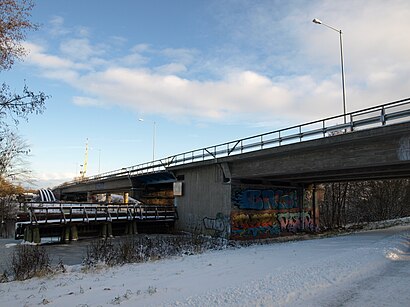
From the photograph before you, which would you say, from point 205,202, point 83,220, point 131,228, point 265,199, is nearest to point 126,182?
point 131,228

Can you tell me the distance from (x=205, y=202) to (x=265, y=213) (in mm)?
5205

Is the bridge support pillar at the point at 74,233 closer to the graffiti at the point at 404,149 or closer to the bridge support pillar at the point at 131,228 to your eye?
the bridge support pillar at the point at 131,228

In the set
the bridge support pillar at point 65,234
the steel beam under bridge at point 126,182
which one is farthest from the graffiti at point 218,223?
the bridge support pillar at point 65,234

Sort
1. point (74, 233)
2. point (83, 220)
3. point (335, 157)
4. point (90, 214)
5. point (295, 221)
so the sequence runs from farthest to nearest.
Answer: point (295, 221)
point (90, 214)
point (83, 220)
point (74, 233)
point (335, 157)

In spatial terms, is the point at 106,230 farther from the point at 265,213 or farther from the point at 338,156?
the point at 338,156

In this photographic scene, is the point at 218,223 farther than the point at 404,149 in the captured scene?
Yes

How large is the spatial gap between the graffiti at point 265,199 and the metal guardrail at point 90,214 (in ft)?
29.1

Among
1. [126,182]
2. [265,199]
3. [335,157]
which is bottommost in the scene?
[265,199]

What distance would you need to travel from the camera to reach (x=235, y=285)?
8.55m

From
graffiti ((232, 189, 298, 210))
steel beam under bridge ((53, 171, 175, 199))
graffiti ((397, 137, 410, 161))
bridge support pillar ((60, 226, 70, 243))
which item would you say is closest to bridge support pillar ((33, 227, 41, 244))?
bridge support pillar ((60, 226, 70, 243))

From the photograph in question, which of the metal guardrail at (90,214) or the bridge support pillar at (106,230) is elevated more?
the metal guardrail at (90,214)

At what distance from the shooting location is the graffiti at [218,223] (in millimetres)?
27406

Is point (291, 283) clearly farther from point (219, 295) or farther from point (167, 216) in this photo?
point (167, 216)

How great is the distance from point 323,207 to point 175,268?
3594 centimetres
